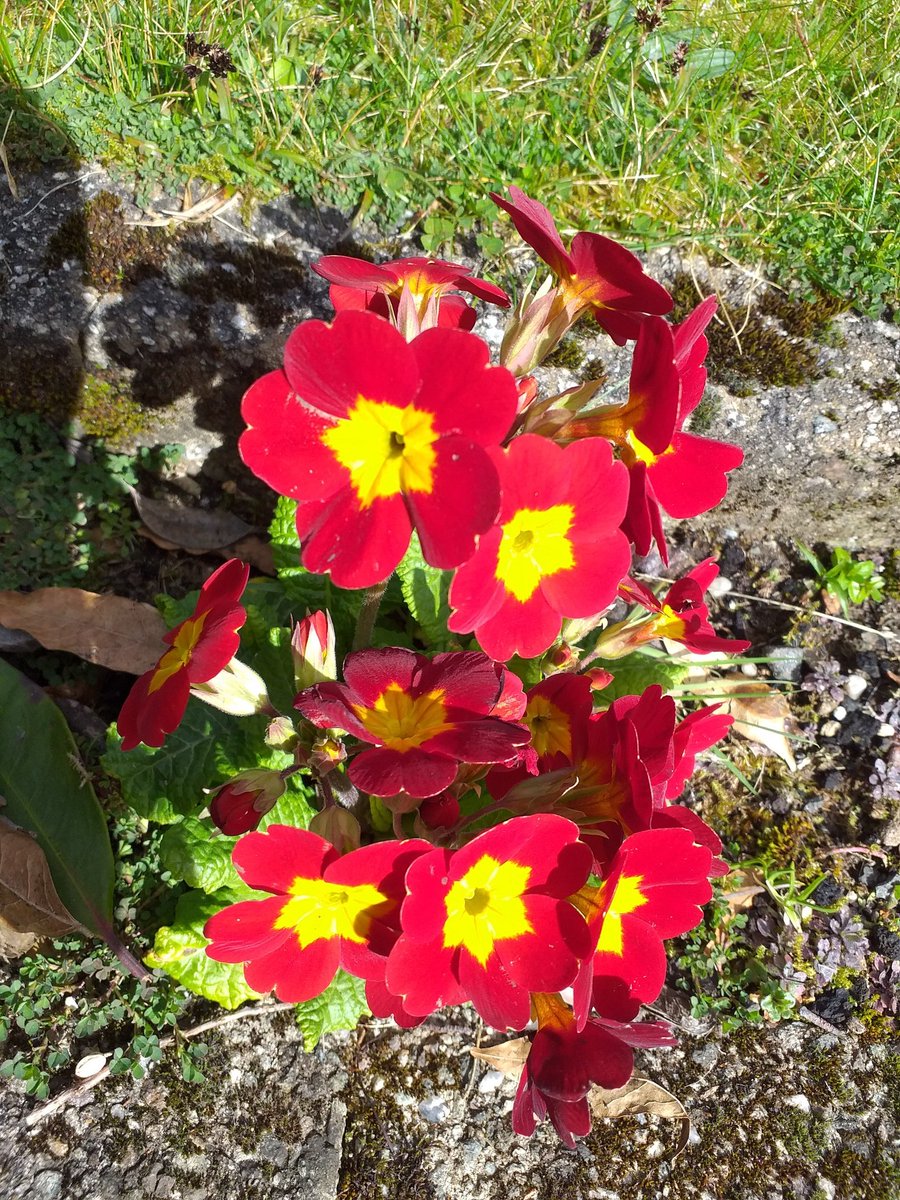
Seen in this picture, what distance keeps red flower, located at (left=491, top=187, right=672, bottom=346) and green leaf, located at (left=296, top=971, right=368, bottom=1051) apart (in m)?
1.69

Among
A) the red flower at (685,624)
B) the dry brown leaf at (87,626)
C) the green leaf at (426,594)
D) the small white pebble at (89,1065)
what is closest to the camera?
the red flower at (685,624)

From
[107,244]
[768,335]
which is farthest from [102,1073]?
[768,335]

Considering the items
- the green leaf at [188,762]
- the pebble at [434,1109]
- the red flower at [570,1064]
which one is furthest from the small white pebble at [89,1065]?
the red flower at [570,1064]

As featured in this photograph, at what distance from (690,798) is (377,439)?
197cm

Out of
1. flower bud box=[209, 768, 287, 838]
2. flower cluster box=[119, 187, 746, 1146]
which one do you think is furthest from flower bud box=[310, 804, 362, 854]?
flower bud box=[209, 768, 287, 838]

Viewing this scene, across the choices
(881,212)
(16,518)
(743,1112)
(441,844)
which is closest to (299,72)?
(16,518)

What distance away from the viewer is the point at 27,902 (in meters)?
2.36

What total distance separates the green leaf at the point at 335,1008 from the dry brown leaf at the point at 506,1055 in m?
0.36

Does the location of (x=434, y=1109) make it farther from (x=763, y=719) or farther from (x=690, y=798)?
(x=763, y=719)

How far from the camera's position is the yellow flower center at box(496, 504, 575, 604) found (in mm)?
1587

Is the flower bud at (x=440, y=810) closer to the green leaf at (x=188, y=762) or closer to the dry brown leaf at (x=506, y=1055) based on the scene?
the green leaf at (x=188, y=762)

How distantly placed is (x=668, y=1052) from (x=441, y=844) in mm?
1203

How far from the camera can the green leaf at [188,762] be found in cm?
246

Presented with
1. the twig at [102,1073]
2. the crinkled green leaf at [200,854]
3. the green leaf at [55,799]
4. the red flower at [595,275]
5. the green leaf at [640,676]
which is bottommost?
the twig at [102,1073]
